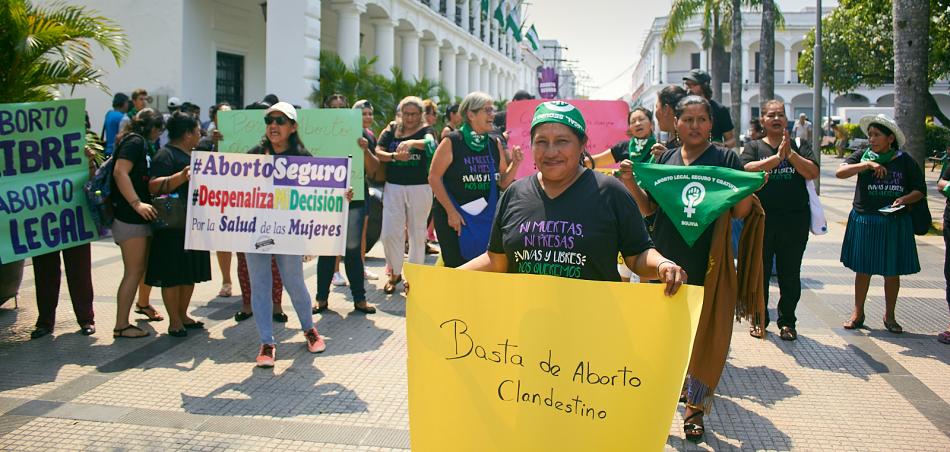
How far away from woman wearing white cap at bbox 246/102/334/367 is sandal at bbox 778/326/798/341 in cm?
379

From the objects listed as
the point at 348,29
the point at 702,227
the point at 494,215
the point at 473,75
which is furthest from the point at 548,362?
the point at 473,75

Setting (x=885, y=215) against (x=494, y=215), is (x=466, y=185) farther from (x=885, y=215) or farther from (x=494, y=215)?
(x=885, y=215)

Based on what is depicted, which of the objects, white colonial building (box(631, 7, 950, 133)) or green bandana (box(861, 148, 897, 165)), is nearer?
green bandana (box(861, 148, 897, 165))

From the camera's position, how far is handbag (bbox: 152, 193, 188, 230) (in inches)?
238

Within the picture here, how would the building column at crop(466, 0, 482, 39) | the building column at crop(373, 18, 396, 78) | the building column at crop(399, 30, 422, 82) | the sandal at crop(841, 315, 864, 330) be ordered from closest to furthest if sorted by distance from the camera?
the sandal at crop(841, 315, 864, 330)
the building column at crop(373, 18, 396, 78)
the building column at crop(399, 30, 422, 82)
the building column at crop(466, 0, 482, 39)

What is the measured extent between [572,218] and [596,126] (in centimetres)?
569

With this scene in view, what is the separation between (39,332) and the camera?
6.24 m

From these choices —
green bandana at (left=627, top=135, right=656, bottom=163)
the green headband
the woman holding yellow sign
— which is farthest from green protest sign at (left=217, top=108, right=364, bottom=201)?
Result: the green headband

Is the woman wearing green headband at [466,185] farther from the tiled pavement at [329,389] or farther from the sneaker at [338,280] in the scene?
the sneaker at [338,280]

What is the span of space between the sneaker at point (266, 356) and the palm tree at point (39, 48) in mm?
3271

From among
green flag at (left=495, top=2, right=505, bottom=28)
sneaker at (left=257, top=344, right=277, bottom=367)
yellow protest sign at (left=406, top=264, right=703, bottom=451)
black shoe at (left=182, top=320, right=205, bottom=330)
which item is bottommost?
sneaker at (left=257, top=344, right=277, bottom=367)

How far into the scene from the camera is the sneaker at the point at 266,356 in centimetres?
545

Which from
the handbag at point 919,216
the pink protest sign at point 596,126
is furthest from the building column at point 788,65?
the handbag at point 919,216

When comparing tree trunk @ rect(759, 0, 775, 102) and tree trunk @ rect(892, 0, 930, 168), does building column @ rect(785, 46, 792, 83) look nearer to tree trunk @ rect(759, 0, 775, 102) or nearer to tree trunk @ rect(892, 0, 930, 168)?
tree trunk @ rect(759, 0, 775, 102)
